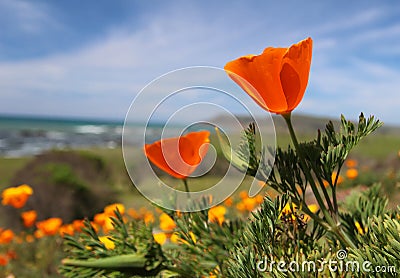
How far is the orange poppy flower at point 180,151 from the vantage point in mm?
749

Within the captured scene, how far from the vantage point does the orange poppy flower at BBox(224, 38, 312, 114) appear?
63 centimetres

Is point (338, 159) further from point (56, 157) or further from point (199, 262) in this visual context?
point (56, 157)

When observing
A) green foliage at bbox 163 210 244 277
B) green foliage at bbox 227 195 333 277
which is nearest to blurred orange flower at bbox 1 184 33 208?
green foliage at bbox 163 210 244 277

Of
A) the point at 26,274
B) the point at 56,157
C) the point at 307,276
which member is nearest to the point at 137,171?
the point at 307,276

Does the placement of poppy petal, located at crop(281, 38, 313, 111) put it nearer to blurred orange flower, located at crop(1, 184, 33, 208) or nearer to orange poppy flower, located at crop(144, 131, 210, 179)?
orange poppy flower, located at crop(144, 131, 210, 179)

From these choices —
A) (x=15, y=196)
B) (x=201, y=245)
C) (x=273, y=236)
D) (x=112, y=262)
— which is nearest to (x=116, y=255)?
(x=112, y=262)

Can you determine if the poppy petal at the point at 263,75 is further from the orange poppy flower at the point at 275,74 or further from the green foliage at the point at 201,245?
the green foliage at the point at 201,245

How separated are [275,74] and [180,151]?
0.82 ft

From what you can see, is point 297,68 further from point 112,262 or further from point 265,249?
point 112,262

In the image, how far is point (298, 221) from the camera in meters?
0.72

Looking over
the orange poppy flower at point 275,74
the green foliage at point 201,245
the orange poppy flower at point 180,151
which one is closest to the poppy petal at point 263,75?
the orange poppy flower at point 275,74

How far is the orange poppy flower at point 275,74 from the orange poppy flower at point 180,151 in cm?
14

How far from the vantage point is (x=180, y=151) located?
0.77 m

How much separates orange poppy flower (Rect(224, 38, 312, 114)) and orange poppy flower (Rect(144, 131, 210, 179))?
0.47ft
